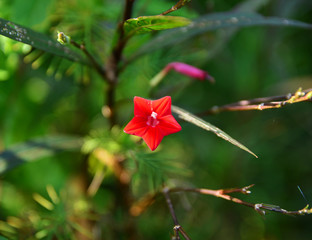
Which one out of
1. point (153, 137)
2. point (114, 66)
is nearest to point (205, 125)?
point (153, 137)

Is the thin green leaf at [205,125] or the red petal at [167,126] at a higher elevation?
the thin green leaf at [205,125]

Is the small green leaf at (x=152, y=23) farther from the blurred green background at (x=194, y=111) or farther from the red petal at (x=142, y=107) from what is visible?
the blurred green background at (x=194, y=111)

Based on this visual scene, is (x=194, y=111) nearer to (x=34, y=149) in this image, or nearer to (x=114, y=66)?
(x=114, y=66)

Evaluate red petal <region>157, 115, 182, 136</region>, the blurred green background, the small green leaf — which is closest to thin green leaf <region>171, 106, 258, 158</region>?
red petal <region>157, 115, 182, 136</region>

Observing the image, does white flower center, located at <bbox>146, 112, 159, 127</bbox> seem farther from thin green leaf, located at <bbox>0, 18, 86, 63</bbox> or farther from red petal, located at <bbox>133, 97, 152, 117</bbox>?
thin green leaf, located at <bbox>0, 18, 86, 63</bbox>

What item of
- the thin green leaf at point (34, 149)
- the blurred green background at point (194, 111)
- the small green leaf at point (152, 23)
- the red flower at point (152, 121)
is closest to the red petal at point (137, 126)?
the red flower at point (152, 121)

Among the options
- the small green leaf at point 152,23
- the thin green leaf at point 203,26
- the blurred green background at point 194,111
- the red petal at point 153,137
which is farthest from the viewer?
the blurred green background at point 194,111

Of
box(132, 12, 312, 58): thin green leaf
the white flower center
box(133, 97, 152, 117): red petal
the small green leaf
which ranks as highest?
the small green leaf

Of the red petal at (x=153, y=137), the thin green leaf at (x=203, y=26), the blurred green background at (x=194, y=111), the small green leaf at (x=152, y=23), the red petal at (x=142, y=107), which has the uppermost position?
the small green leaf at (x=152, y=23)
